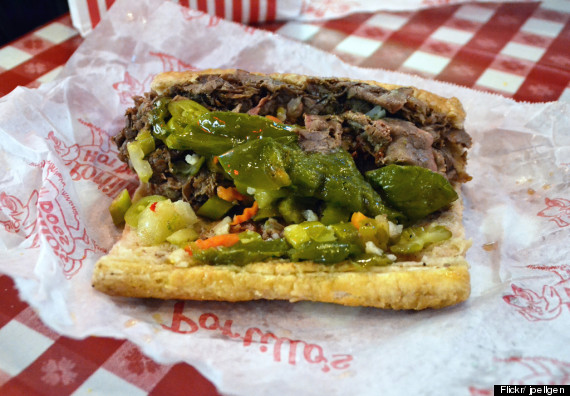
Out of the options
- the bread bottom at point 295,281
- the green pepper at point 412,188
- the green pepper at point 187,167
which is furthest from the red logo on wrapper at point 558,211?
the green pepper at point 187,167

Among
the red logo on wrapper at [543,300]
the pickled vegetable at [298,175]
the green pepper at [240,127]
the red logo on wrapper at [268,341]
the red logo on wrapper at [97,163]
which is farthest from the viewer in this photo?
the red logo on wrapper at [97,163]

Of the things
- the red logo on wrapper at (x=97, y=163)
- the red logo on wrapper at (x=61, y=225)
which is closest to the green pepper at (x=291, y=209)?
the red logo on wrapper at (x=61, y=225)

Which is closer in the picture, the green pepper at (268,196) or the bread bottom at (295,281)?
the bread bottom at (295,281)

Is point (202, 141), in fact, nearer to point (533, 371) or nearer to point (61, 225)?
point (61, 225)

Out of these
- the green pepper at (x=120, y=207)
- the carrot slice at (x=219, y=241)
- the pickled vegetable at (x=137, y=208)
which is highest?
the carrot slice at (x=219, y=241)

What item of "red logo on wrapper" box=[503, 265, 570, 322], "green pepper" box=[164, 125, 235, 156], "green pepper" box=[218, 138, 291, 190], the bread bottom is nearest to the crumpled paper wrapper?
"red logo on wrapper" box=[503, 265, 570, 322]

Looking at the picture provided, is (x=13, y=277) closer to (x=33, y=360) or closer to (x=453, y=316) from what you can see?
(x=33, y=360)

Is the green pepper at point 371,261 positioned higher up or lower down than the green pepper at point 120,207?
higher up

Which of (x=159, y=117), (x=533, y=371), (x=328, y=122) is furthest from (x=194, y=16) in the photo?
(x=533, y=371)

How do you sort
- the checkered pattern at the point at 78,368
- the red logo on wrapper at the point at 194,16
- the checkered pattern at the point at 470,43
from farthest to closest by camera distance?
1. the checkered pattern at the point at 470,43
2. the red logo on wrapper at the point at 194,16
3. the checkered pattern at the point at 78,368

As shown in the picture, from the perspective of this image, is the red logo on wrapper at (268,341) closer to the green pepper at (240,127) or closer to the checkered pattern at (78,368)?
the checkered pattern at (78,368)
